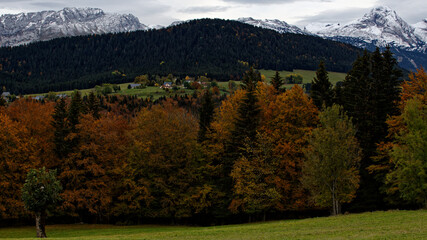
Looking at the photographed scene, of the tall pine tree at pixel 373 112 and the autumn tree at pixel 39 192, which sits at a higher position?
the tall pine tree at pixel 373 112

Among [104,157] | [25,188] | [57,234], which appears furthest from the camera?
[104,157]

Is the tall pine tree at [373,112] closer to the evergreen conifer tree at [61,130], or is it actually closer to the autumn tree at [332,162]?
the autumn tree at [332,162]

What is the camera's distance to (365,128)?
52.0 m

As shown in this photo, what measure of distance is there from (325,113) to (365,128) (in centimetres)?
738

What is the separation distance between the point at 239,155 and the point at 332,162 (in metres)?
13.4

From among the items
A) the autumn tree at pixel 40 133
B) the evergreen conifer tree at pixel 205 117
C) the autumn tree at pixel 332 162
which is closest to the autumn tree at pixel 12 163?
the autumn tree at pixel 40 133

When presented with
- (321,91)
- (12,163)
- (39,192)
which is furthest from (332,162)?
(12,163)

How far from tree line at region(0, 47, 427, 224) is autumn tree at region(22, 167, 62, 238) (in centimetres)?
974

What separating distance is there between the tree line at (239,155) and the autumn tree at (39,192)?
31.9 ft

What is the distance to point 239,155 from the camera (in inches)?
2142

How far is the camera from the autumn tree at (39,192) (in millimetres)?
40844

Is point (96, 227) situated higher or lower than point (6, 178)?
lower

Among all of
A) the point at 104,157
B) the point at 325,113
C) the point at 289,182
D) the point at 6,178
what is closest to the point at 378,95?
the point at 325,113

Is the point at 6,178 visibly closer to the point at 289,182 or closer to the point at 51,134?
the point at 51,134
